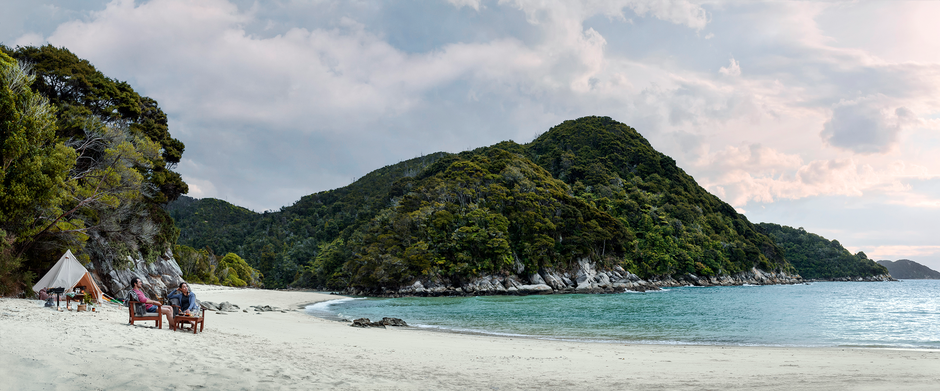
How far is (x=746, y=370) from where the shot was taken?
339 inches

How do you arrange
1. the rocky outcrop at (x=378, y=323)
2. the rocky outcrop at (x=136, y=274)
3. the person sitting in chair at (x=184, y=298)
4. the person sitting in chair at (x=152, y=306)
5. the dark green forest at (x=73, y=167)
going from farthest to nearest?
1. the rocky outcrop at (x=136, y=274)
2. the rocky outcrop at (x=378, y=323)
3. the dark green forest at (x=73, y=167)
4. the person sitting in chair at (x=184, y=298)
5. the person sitting in chair at (x=152, y=306)

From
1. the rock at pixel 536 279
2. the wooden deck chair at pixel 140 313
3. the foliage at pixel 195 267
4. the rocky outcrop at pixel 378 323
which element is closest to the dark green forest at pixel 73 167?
the wooden deck chair at pixel 140 313

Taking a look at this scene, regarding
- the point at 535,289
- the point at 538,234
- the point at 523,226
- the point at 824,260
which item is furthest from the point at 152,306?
the point at 824,260

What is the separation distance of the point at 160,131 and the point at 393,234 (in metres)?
38.4

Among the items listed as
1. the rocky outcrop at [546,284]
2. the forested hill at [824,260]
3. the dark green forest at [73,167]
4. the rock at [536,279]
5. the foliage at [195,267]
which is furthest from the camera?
the forested hill at [824,260]

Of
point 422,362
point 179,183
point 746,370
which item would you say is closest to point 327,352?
point 422,362

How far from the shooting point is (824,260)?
133125mm

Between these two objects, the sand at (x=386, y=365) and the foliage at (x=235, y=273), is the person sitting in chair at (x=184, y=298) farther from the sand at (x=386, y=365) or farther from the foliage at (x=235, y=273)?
the foliage at (x=235, y=273)

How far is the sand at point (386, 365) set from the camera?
17.6 ft

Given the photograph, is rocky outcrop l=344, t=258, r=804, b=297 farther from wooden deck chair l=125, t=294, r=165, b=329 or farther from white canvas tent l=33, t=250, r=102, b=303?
wooden deck chair l=125, t=294, r=165, b=329

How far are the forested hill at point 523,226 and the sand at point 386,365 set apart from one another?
50.7m

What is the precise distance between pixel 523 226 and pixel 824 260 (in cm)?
11804

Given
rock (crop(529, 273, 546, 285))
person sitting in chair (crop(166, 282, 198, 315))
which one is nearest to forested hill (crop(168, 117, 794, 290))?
rock (crop(529, 273, 546, 285))

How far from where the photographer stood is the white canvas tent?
45.8 ft
